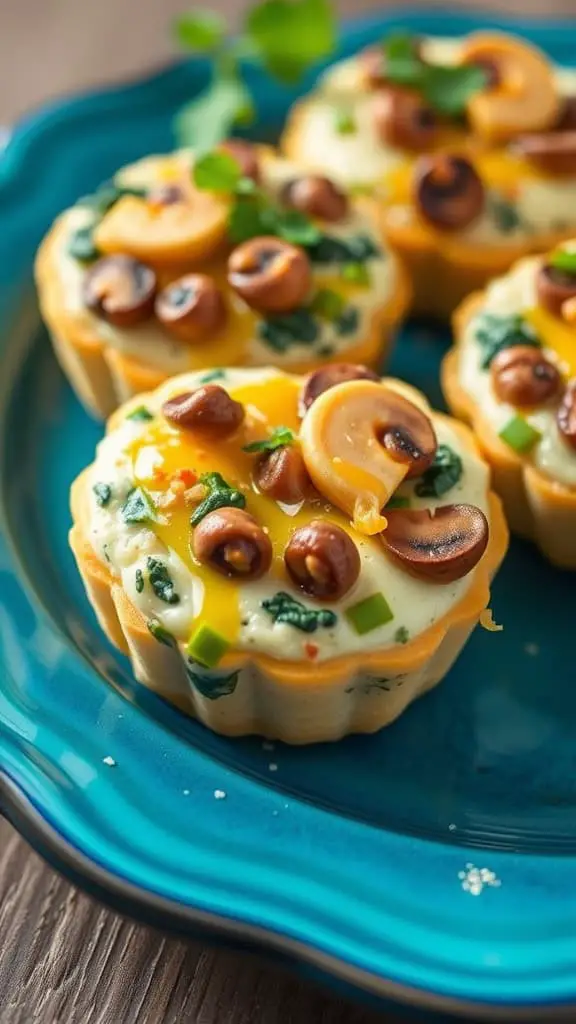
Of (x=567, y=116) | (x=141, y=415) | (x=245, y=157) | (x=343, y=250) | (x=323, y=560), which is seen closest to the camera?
(x=323, y=560)

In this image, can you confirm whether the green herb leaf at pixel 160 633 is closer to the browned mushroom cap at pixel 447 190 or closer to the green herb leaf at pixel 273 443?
the green herb leaf at pixel 273 443

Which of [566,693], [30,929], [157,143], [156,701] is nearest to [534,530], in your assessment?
[566,693]

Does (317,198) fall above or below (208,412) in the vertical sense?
below

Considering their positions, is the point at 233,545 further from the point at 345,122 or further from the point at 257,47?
the point at 257,47

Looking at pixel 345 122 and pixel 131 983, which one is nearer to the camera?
pixel 131 983

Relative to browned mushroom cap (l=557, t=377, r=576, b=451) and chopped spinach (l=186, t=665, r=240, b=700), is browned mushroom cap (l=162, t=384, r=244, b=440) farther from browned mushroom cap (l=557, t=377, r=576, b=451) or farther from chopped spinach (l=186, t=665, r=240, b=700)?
browned mushroom cap (l=557, t=377, r=576, b=451)

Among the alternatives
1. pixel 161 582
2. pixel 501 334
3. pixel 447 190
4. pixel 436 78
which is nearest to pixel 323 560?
pixel 161 582

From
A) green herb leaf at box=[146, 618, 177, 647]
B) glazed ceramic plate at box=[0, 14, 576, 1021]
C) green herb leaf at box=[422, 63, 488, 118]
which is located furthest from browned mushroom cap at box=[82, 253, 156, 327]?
green herb leaf at box=[422, 63, 488, 118]

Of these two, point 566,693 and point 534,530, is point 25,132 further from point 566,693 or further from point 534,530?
point 566,693
